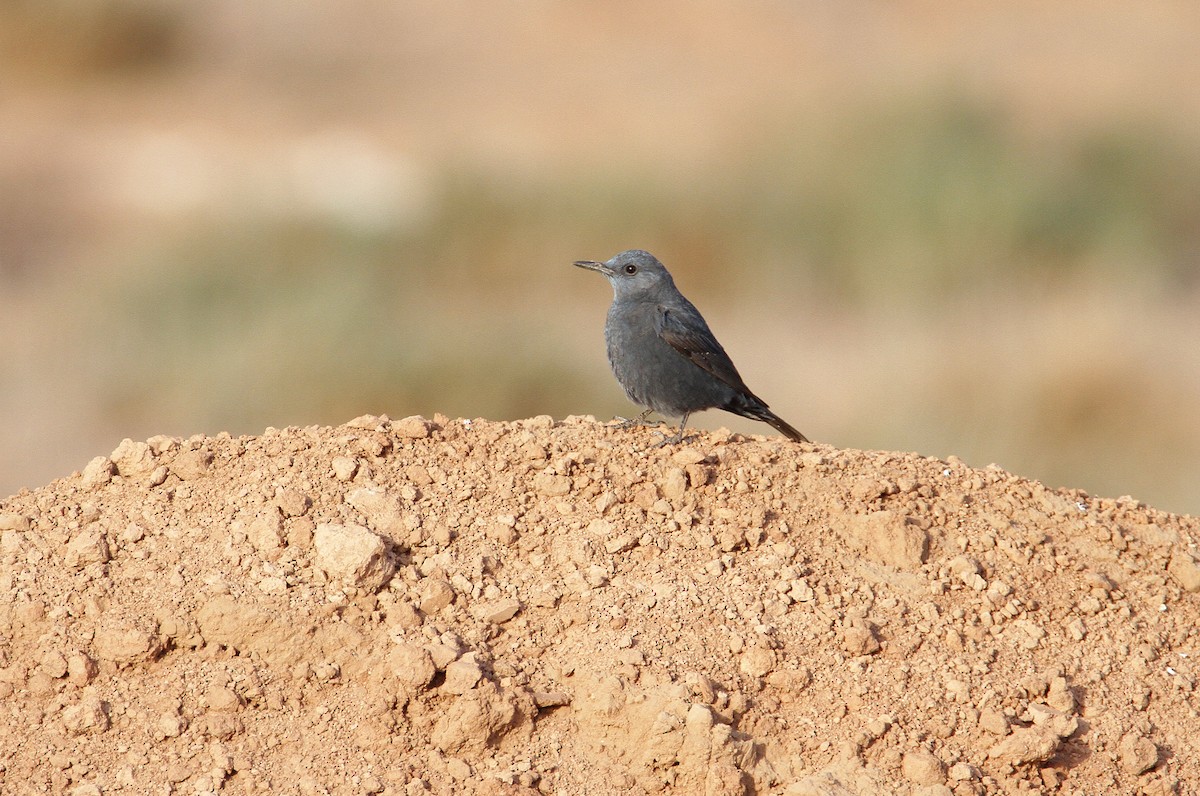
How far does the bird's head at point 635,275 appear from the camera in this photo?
625cm

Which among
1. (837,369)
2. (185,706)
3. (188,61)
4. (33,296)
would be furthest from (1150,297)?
(188,61)

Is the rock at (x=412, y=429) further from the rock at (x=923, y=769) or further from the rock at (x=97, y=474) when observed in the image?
the rock at (x=923, y=769)

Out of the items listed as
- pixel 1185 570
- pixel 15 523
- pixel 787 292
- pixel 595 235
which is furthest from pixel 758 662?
pixel 595 235

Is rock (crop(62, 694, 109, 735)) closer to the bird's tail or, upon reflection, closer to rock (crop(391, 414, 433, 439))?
rock (crop(391, 414, 433, 439))

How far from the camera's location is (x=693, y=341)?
5.93 metres

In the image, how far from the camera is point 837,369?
12773mm

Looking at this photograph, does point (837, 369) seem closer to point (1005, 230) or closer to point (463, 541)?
point (1005, 230)

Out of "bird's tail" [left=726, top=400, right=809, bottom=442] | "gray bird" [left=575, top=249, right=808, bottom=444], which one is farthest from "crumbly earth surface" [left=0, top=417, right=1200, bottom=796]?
"bird's tail" [left=726, top=400, right=809, bottom=442]

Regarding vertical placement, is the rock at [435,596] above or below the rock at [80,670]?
above

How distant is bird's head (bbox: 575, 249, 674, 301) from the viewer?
6.25 m

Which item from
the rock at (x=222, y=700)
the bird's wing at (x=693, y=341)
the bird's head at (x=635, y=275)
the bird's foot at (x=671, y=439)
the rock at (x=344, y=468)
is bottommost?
the rock at (x=222, y=700)

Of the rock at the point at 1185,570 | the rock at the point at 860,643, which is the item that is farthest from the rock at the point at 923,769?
the rock at the point at 1185,570

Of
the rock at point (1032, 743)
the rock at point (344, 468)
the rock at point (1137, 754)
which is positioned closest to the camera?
the rock at point (1032, 743)

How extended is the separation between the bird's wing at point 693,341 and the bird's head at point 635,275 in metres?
0.19
